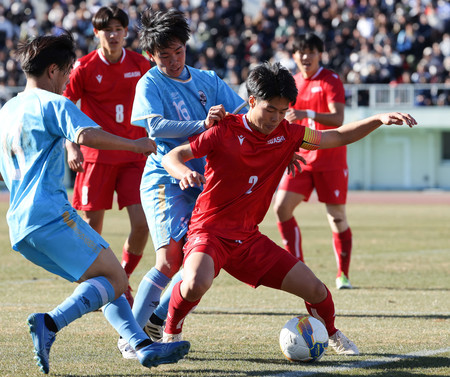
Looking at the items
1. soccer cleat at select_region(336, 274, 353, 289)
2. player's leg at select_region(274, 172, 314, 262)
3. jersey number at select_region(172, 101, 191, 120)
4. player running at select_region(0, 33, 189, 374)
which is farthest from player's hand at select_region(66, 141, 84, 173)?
soccer cleat at select_region(336, 274, 353, 289)

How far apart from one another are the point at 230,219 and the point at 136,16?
997 inches

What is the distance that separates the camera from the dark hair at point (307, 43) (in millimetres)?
8266

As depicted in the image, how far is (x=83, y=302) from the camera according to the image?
172 inches

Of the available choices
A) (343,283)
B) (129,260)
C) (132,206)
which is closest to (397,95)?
(343,283)

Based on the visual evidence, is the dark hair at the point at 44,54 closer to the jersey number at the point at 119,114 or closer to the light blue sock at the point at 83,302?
the light blue sock at the point at 83,302

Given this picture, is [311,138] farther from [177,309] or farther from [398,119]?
[177,309]

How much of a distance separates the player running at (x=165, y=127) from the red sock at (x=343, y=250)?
11.0 ft

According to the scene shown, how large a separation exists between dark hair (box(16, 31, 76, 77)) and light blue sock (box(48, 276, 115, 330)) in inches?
48.2

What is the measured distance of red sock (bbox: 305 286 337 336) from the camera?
5.04 m

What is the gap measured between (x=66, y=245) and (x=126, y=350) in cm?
95

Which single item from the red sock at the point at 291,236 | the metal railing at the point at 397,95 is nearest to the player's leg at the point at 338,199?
the red sock at the point at 291,236

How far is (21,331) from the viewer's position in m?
5.86

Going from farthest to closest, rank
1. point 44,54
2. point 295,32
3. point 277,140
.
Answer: point 295,32 < point 277,140 < point 44,54

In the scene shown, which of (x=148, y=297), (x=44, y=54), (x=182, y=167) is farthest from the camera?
(x=148, y=297)
